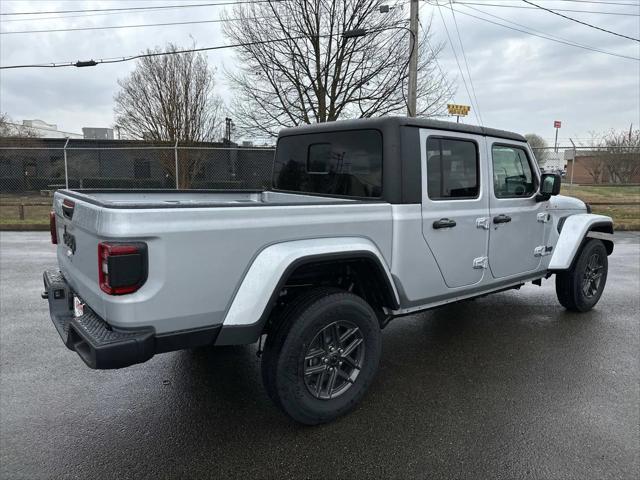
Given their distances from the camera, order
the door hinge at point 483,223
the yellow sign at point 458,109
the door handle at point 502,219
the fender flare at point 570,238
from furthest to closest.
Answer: the yellow sign at point 458,109
the fender flare at point 570,238
the door handle at point 502,219
the door hinge at point 483,223

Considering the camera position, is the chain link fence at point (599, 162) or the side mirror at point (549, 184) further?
the chain link fence at point (599, 162)

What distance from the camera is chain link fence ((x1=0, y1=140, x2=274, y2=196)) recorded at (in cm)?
1805

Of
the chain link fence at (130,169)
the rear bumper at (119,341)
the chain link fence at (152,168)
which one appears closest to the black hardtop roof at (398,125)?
the rear bumper at (119,341)

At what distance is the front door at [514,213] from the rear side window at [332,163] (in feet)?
4.01

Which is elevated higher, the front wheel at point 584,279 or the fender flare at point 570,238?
the fender flare at point 570,238

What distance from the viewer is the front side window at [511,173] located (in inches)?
160

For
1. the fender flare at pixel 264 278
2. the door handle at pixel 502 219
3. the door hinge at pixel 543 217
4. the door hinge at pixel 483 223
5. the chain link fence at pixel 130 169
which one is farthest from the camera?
the chain link fence at pixel 130 169

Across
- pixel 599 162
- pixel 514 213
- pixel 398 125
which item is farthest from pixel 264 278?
pixel 599 162

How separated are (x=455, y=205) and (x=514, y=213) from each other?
93 centimetres

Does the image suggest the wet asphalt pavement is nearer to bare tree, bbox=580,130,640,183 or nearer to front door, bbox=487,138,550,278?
front door, bbox=487,138,550,278

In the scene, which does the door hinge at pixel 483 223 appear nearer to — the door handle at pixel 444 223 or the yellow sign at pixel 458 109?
the door handle at pixel 444 223

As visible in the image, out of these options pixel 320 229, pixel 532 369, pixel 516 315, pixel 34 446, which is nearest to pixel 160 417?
pixel 34 446

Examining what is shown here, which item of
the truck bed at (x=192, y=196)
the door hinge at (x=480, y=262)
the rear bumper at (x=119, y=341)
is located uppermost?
the truck bed at (x=192, y=196)

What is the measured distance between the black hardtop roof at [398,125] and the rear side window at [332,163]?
45 mm
